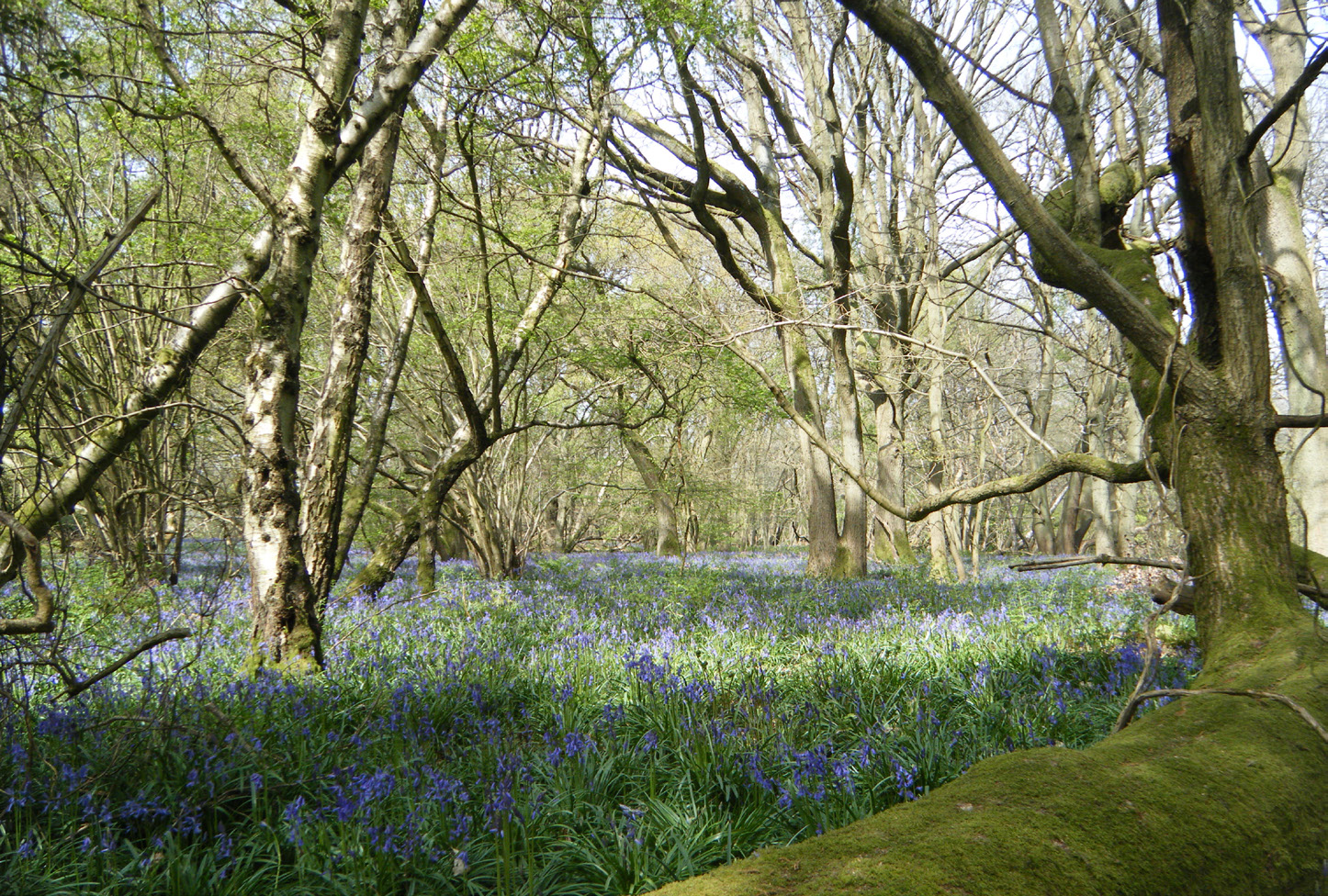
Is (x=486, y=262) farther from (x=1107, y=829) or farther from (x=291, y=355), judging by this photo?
(x=1107, y=829)

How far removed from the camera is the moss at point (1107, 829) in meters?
1.24

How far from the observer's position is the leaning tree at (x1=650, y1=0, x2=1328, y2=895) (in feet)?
4.33

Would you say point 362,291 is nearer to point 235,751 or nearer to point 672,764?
point 235,751

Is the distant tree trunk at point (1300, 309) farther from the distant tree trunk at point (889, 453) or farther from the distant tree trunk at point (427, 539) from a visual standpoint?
the distant tree trunk at point (427, 539)

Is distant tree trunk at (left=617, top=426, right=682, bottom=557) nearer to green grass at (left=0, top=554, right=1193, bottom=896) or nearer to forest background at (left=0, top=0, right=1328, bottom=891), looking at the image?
forest background at (left=0, top=0, right=1328, bottom=891)

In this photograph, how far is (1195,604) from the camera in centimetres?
314

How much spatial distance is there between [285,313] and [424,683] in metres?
2.65

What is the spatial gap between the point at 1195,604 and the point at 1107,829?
2.34 metres

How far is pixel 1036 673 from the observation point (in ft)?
15.4

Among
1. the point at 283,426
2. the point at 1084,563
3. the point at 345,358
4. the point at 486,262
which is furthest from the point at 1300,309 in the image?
the point at 283,426

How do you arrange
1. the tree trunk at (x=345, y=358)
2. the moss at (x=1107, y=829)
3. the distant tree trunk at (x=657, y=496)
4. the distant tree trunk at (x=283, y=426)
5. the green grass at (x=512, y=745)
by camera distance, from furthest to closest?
the distant tree trunk at (x=657, y=496)
the tree trunk at (x=345, y=358)
the distant tree trunk at (x=283, y=426)
the green grass at (x=512, y=745)
the moss at (x=1107, y=829)

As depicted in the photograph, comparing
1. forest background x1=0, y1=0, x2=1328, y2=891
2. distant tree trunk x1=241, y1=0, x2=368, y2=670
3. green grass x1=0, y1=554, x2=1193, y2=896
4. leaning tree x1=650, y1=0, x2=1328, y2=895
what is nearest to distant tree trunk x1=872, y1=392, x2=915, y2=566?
forest background x1=0, y1=0, x2=1328, y2=891

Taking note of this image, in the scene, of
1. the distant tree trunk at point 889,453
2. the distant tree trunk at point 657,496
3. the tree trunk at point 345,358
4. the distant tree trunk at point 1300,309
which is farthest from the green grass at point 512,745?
the distant tree trunk at point 657,496

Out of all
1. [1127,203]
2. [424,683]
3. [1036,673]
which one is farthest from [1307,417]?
[424,683]
